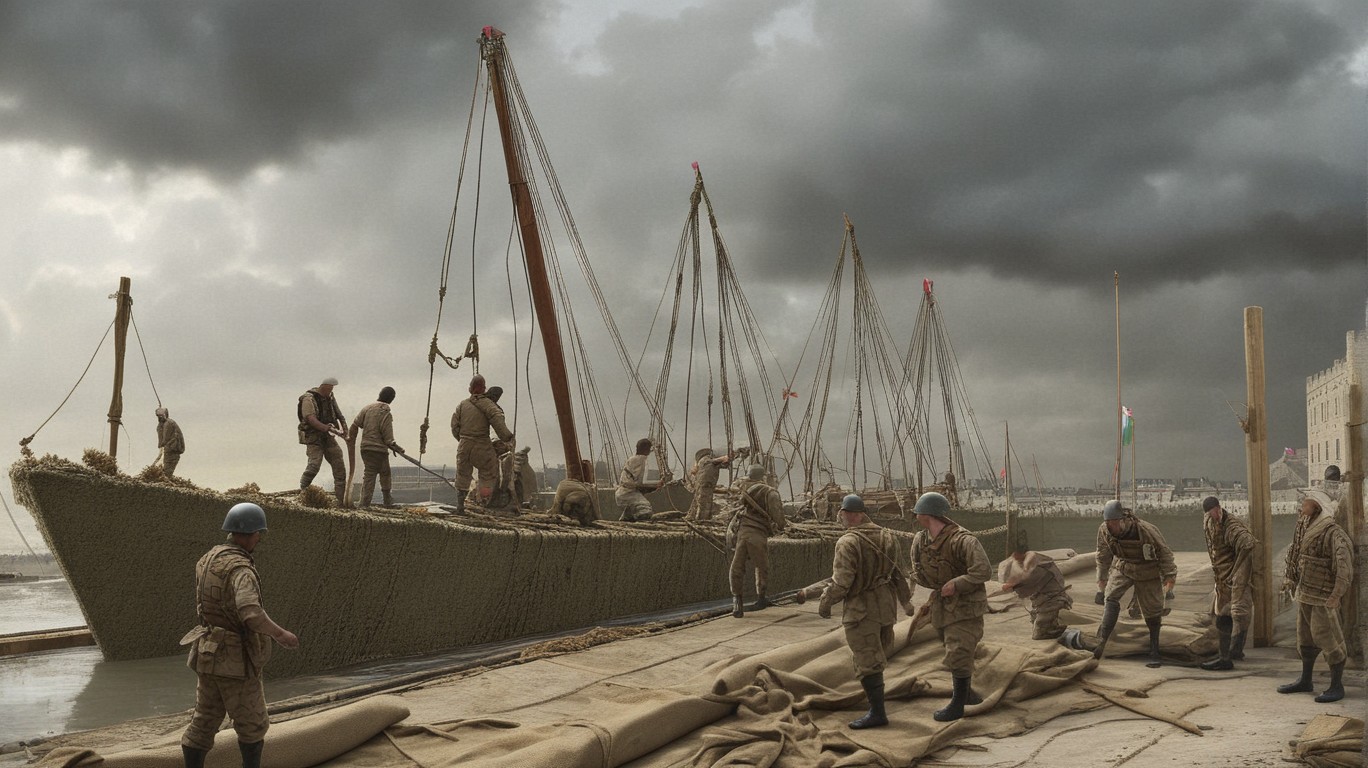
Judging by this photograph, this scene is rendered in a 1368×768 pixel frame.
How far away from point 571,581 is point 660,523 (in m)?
3.63

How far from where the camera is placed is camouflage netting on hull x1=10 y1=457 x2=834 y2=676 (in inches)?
360

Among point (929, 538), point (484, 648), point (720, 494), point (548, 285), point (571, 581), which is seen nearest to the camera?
point (929, 538)

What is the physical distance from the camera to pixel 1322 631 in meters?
7.64

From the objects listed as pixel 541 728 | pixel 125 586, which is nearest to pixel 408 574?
pixel 125 586

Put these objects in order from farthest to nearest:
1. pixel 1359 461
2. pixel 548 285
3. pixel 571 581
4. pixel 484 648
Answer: pixel 548 285, pixel 571 581, pixel 484 648, pixel 1359 461

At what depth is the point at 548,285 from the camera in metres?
15.9

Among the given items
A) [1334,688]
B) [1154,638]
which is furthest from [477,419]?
[1334,688]

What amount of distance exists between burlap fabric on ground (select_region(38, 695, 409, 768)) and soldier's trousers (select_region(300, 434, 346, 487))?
592 cm

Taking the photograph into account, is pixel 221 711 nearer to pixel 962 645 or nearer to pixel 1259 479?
pixel 962 645

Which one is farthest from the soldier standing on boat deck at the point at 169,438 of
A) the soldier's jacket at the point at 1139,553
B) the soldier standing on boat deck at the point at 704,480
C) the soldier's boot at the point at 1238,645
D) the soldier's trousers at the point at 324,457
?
the soldier's boot at the point at 1238,645

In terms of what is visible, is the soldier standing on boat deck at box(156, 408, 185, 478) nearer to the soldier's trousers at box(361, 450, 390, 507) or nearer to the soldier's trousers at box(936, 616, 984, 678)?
the soldier's trousers at box(361, 450, 390, 507)

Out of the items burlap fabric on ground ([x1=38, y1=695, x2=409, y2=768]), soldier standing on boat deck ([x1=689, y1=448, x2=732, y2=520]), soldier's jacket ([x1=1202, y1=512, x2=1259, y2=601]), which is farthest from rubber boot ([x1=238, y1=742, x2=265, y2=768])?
soldier standing on boat deck ([x1=689, y1=448, x2=732, y2=520])

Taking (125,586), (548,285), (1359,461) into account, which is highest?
(548,285)

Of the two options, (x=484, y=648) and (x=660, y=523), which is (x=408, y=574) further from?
(x=660, y=523)
